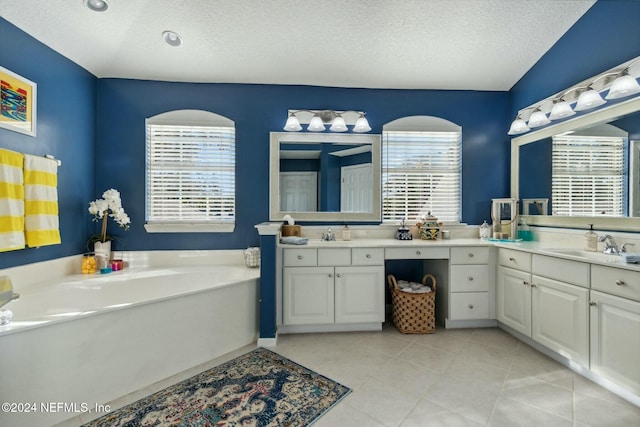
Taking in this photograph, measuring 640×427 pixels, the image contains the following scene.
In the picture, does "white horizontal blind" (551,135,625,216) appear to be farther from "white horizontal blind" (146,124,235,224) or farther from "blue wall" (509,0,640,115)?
"white horizontal blind" (146,124,235,224)

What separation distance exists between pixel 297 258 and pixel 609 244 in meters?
2.39

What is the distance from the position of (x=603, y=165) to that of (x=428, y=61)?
170 centimetres

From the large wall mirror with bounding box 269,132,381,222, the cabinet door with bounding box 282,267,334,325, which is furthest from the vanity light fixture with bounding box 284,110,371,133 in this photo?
the cabinet door with bounding box 282,267,334,325

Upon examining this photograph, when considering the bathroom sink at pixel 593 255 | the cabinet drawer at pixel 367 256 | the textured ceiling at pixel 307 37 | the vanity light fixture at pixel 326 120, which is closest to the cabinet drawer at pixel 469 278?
the bathroom sink at pixel 593 255

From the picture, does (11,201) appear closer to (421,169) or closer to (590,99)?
(421,169)

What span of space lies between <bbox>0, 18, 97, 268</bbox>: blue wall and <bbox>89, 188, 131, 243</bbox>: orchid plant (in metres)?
0.14

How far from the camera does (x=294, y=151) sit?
9.62 ft

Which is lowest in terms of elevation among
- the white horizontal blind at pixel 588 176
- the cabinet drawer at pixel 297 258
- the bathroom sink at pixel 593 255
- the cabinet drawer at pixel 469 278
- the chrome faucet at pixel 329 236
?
the cabinet drawer at pixel 469 278

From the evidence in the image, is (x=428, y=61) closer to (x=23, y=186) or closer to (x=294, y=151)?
(x=294, y=151)

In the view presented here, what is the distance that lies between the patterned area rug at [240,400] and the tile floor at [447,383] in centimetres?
9

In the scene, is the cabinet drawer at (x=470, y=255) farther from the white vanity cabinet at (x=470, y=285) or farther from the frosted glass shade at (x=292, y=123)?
the frosted glass shade at (x=292, y=123)

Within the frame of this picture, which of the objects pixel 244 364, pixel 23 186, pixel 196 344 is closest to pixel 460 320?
pixel 244 364

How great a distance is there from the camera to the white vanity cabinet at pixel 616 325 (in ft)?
5.07

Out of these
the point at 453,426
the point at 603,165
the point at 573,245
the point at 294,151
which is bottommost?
the point at 453,426
